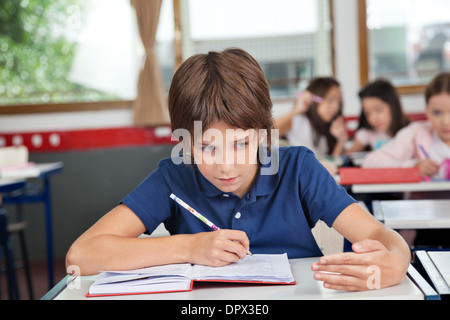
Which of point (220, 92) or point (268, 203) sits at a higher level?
point (220, 92)

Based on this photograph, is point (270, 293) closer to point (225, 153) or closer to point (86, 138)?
point (225, 153)

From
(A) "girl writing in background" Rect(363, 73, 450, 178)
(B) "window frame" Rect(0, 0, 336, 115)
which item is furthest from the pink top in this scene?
(B) "window frame" Rect(0, 0, 336, 115)

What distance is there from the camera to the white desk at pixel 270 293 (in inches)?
32.2

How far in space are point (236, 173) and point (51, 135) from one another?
128 inches

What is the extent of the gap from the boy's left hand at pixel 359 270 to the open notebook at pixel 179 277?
0.07 m

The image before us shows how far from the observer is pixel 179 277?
90 centimetres

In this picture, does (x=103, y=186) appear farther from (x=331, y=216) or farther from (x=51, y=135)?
(x=331, y=216)

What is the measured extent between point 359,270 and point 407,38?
3.39 metres

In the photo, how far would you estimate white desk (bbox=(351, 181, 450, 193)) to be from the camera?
1.93 meters

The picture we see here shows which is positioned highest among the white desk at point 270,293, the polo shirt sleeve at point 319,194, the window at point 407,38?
the window at point 407,38

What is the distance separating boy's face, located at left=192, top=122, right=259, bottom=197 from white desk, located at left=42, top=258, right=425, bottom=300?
9.7 inches

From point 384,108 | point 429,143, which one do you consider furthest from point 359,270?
point 384,108

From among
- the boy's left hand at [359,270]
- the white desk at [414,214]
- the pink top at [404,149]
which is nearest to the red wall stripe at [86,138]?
the pink top at [404,149]

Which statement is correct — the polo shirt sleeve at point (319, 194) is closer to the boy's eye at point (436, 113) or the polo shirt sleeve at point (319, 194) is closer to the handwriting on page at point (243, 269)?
the handwriting on page at point (243, 269)
